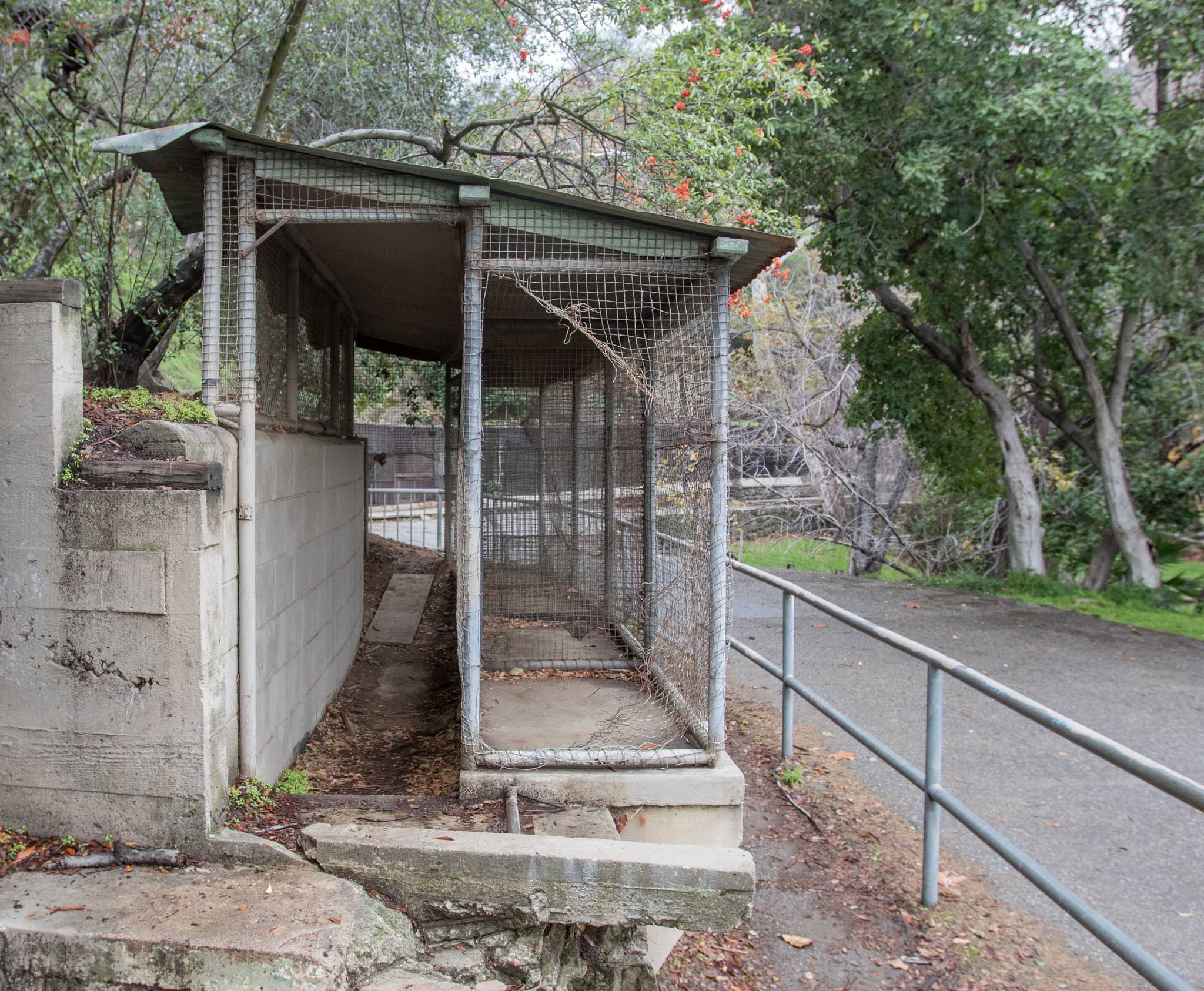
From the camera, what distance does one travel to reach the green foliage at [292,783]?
3965 mm

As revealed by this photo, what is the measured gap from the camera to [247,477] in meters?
3.58

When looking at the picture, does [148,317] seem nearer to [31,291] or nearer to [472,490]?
[31,291]

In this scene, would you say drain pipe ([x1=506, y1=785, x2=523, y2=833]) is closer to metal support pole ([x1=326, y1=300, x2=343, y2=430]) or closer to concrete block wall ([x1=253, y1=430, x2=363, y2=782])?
concrete block wall ([x1=253, y1=430, x2=363, y2=782])

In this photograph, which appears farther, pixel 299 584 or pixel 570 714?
pixel 570 714

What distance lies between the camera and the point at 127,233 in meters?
8.23

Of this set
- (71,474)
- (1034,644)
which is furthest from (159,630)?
(1034,644)

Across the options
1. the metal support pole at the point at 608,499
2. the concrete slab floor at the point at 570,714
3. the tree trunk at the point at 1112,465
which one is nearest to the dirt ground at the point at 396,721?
the concrete slab floor at the point at 570,714

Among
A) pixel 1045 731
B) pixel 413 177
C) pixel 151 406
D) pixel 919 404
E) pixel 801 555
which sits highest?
pixel 413 177

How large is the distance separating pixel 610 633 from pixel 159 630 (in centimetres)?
403

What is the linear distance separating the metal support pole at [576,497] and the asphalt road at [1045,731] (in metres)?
1.91

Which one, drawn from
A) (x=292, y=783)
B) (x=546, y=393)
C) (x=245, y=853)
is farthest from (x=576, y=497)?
(x=245, y=853)

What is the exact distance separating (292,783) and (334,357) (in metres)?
3.48

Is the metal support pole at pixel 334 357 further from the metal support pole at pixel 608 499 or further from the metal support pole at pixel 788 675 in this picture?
the metal support pole at pixel 788 675

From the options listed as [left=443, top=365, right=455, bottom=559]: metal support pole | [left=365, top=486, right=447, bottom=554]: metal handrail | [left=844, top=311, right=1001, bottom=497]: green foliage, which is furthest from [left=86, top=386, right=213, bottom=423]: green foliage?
[left=844, top=311, right=1001, bottom=497]: green foliage
